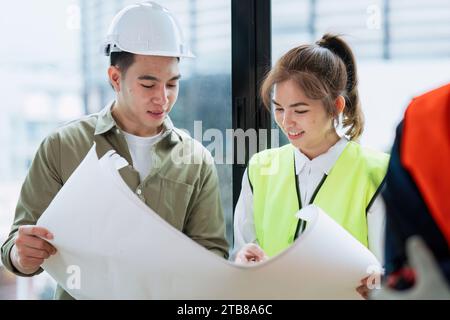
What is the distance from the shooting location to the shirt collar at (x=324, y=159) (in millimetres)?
1343

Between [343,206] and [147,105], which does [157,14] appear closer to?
[147,105]

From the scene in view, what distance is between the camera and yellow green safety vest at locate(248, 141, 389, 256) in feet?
4.07

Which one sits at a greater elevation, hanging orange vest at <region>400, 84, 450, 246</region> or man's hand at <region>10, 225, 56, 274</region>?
hanging orange vest at <region>400, 84, 450, 246</region>

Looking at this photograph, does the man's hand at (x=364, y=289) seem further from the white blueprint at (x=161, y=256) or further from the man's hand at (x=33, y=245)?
the man's hand at (x=33, y=245)

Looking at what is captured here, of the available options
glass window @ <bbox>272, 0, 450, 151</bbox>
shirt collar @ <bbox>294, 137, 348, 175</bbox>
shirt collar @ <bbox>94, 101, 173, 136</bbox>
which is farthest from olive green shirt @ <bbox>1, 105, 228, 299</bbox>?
glass window @ <bbox>272, 0, 450, 151</bbox>

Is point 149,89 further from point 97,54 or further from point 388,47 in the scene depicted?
point 388,47

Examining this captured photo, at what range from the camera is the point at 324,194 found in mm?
1299

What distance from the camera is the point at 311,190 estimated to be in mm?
1333

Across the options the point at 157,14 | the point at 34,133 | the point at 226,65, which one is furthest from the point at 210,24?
the point at 34,133

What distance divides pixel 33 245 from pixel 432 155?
78cm

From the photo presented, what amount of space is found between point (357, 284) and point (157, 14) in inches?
30.8

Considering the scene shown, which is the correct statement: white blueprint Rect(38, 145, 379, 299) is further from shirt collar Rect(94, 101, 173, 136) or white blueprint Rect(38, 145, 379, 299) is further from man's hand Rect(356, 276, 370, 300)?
shirt collar Rect(94, 101, 173, 136)

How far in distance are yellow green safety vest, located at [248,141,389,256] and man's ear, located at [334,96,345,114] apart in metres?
0.09
